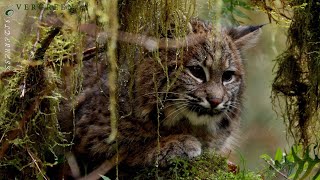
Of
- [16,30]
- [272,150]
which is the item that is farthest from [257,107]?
[16,30]

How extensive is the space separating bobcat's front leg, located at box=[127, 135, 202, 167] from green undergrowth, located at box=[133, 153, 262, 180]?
0.16ft

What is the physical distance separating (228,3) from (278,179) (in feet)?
5.14

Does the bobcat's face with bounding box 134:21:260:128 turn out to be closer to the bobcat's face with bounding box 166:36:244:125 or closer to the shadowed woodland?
the bobcat's face with bounding box 166:36:244:125

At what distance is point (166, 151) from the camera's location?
4.13m

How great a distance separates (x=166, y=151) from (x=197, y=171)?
0.89ft

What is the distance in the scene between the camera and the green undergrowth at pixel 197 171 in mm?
3945

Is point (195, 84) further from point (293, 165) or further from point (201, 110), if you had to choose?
point (293, 165)

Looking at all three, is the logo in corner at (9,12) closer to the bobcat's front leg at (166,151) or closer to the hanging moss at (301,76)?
the bobcat's front leg at (166,151)

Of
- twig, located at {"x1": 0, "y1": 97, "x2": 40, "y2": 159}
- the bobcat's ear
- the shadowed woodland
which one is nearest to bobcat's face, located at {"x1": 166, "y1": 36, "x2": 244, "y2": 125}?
the shadowed woodland

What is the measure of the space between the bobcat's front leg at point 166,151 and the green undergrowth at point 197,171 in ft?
0.16

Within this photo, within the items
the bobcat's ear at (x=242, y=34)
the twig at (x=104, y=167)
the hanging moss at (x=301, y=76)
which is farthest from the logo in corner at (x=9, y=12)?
the hanging moss at (x=301, y=76)

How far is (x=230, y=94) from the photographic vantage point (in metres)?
4.42

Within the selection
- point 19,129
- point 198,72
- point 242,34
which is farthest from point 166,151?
point 242,34

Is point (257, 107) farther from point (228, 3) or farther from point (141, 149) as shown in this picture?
point (141, 149)
